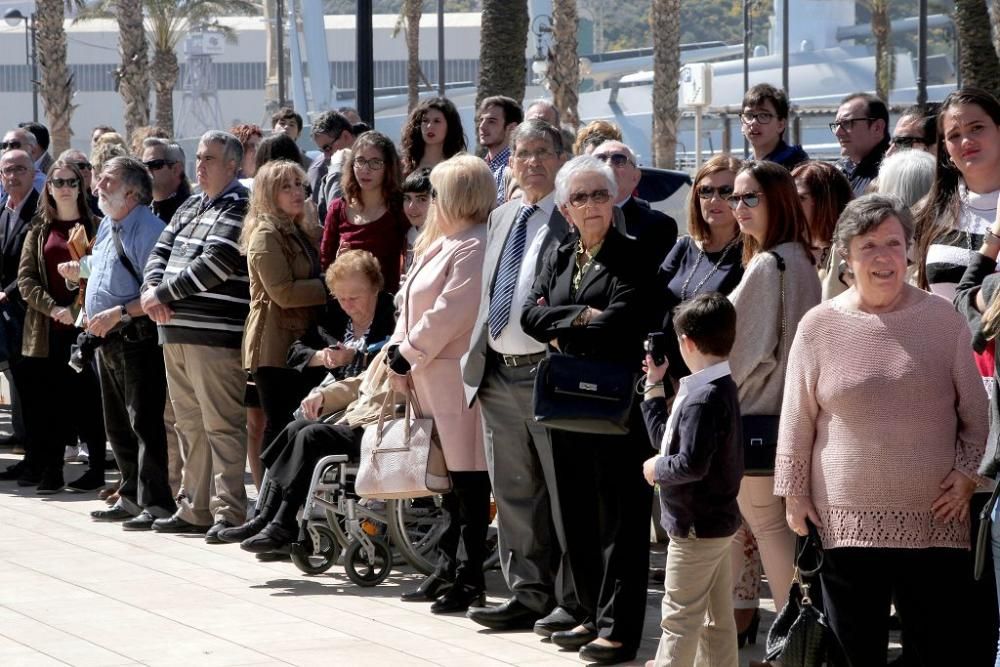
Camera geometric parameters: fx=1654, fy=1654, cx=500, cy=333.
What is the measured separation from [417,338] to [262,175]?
7.07 ft

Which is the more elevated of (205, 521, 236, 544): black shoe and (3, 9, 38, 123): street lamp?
(3, 9, 38, 123): street lamp

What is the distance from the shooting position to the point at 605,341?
662 cm

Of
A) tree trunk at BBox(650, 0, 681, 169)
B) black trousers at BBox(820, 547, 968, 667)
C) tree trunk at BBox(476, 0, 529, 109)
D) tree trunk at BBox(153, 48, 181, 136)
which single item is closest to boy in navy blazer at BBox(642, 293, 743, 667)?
black trousers at BBox(820, 547, 968, 667)

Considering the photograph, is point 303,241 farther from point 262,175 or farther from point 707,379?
point 707,379

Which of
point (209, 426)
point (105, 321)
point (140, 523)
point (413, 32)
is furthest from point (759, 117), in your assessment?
point (413, 32)

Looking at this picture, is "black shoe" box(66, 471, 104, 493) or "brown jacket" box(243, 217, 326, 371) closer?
"brown jacket" box(243, 217, 326, 371)

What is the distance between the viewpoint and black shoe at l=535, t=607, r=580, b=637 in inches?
281

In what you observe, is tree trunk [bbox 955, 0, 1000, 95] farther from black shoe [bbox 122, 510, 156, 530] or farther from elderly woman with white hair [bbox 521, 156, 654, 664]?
elderly woman with white hair [bbox 521, 156, 654, 664]

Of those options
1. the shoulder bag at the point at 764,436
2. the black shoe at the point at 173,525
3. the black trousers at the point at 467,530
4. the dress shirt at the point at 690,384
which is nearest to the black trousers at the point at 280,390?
the black shoe at the point at 173,525

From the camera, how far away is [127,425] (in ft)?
34.7

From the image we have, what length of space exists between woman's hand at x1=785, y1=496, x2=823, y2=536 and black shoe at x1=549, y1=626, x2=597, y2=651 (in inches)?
68.2

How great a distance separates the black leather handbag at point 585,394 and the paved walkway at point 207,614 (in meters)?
0.99

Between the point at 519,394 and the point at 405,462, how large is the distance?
0.84m

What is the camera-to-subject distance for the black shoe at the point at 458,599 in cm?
771
